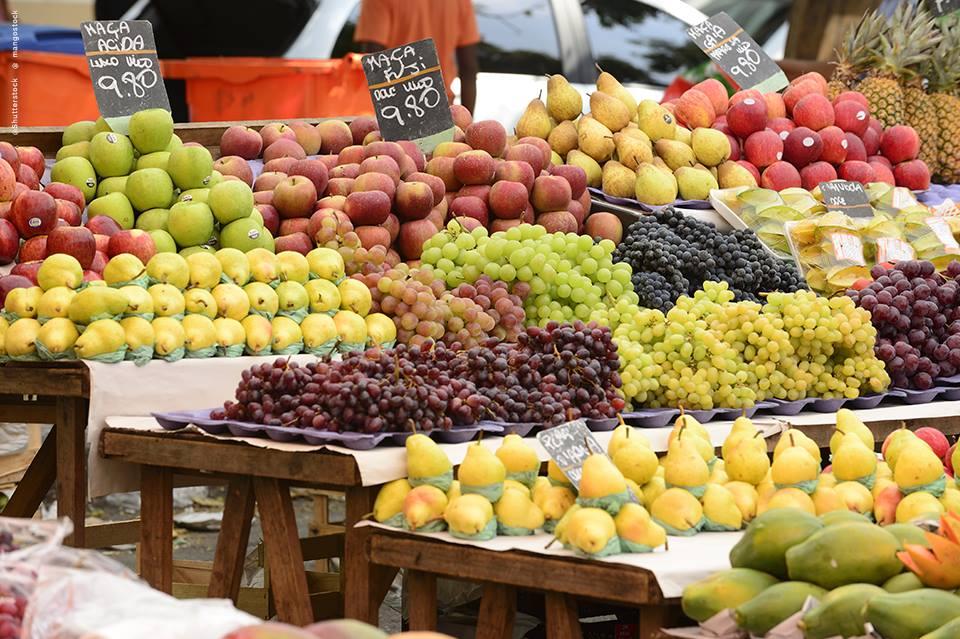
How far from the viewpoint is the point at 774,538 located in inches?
81.9

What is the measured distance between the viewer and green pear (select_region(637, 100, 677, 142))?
15.6 feet

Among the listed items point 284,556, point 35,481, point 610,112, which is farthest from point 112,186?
point 610,112

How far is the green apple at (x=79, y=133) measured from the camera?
3.91m

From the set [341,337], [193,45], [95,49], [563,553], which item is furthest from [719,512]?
[193,45]

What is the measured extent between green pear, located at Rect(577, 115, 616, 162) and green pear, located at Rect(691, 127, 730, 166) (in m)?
0.33

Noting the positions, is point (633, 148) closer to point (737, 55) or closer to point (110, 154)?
point (737, 55)

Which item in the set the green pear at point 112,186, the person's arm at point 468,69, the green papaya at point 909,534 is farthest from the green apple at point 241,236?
the person's arm at point 468,69

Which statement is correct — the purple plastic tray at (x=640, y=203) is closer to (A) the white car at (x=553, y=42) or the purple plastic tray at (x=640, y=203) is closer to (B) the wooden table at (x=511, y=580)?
(B) the wooden table at (x=511, y=580)

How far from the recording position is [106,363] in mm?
2898

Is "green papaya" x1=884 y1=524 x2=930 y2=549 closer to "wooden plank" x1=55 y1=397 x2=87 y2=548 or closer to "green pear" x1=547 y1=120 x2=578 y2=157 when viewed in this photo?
"wooden plank" x1=55 y1=397 x2=87 y2=548

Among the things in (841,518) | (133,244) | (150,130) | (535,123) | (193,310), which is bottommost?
(841,518)

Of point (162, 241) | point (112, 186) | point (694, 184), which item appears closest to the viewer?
point (162, 241)

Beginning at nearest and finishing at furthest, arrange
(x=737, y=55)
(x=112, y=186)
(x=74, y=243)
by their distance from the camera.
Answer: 1. (x=74, y=243)
2. (x=112, y=186)
3. (x=737, y=55)

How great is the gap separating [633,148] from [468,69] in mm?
2555
